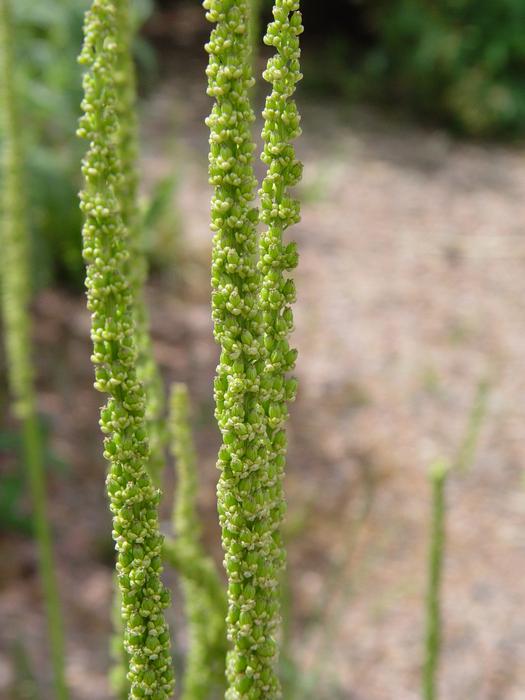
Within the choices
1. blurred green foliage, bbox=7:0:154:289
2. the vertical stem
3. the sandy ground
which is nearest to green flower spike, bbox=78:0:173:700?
the vertical stem

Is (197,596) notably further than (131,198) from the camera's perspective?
Yes

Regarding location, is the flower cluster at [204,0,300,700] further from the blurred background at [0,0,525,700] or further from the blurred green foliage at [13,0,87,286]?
the blurred green foliage at [13,0,87,286]

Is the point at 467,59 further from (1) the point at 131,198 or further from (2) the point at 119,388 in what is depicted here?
(2) the point at 119,388

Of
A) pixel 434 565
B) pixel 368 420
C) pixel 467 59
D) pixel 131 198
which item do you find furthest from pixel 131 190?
pixel 467 59

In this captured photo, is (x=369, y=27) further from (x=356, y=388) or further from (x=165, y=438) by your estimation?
(x=165, y=438)

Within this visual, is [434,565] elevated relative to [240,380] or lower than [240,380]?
lower

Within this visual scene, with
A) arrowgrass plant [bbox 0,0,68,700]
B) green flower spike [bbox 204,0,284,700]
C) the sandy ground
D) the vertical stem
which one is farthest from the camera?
the sandy ground
